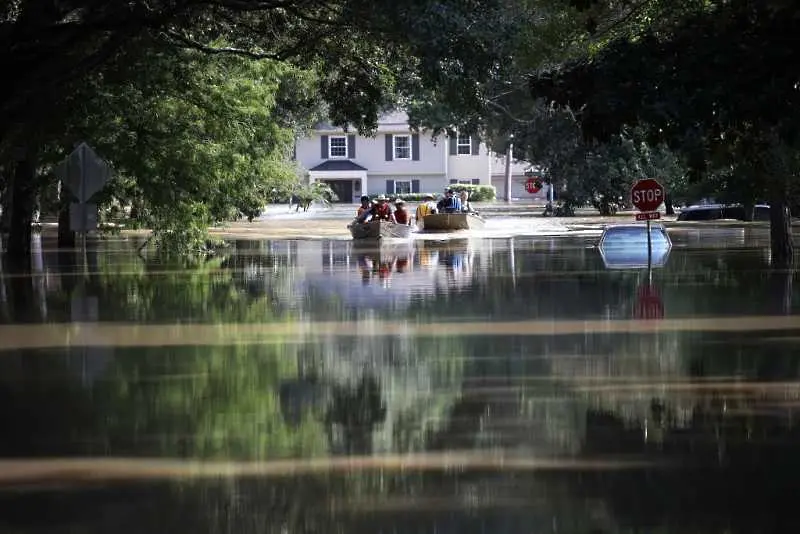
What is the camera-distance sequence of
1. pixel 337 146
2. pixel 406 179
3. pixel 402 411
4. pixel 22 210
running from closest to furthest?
pixel 402 411
pixel 22 210
pixel 406 179
pixel 337 146

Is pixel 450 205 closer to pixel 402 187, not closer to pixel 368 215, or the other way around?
pixel 368 215

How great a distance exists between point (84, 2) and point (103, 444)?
13404 mm

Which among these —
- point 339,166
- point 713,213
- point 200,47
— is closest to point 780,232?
point 200,47

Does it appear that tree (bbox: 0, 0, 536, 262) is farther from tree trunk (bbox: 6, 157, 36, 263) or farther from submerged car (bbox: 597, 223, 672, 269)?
submerged car (bbox: 597, 223, 672, 269)

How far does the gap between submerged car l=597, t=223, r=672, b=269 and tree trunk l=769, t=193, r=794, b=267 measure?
9.55ft

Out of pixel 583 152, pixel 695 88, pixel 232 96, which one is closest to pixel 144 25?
pixel 232 96

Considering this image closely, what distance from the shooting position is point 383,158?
91062 mm

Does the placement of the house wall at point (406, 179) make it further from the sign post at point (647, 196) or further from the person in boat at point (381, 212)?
the sign post at point (647, 196)

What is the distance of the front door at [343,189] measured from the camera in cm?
9300

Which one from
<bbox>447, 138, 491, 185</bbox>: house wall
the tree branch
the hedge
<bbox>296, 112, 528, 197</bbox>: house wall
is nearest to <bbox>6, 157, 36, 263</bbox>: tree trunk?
the tree branch

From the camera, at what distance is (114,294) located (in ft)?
77.6

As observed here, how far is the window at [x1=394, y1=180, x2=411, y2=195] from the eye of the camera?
91.4 metres

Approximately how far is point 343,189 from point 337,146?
349cm

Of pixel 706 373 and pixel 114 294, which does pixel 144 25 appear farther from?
pixel 706 373
